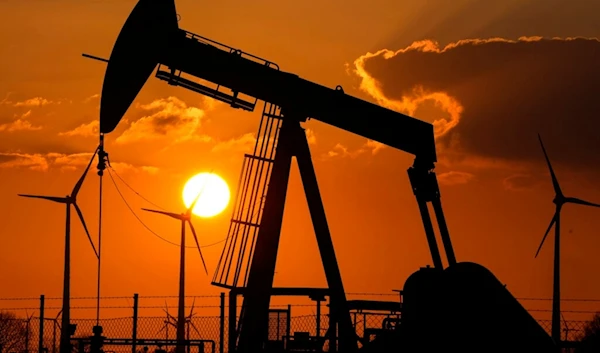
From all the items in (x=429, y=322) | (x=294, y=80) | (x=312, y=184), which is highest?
(x=294, y=80)

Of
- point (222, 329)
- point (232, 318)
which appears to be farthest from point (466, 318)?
point (232, 318)

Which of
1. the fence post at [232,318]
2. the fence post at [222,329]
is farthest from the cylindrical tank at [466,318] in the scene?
the fence post at [232,318]

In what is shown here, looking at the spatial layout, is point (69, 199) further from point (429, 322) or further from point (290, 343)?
point (429, 322)

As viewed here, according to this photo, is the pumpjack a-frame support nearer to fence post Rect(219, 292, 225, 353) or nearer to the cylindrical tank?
fence post Rect(219, 292, 225, 353)

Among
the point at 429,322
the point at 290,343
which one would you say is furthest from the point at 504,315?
the point at 290,343

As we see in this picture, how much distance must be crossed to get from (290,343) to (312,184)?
3995mm

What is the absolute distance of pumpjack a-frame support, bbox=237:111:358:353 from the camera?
27.5m

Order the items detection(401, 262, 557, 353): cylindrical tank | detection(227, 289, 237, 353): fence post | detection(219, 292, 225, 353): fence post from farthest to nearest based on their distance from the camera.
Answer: detection(227, 289, 237, 353): fence post
detection(219, 292, 225, 353): fence post
detection(401, 262, 557, 353): cylindrical tank

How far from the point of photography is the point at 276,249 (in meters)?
28.1

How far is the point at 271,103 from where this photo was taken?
28.3 metres

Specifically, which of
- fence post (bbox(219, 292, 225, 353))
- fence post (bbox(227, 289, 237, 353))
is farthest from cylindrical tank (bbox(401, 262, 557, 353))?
Result: fence post (bbox(227, 289, 237, 353))

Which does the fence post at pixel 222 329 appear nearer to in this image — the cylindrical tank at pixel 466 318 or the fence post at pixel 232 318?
the fence post at pixel 232 318

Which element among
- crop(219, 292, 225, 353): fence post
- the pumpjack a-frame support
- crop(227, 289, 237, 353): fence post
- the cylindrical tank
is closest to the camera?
the cylindrical tank

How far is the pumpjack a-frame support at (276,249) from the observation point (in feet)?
90.3
